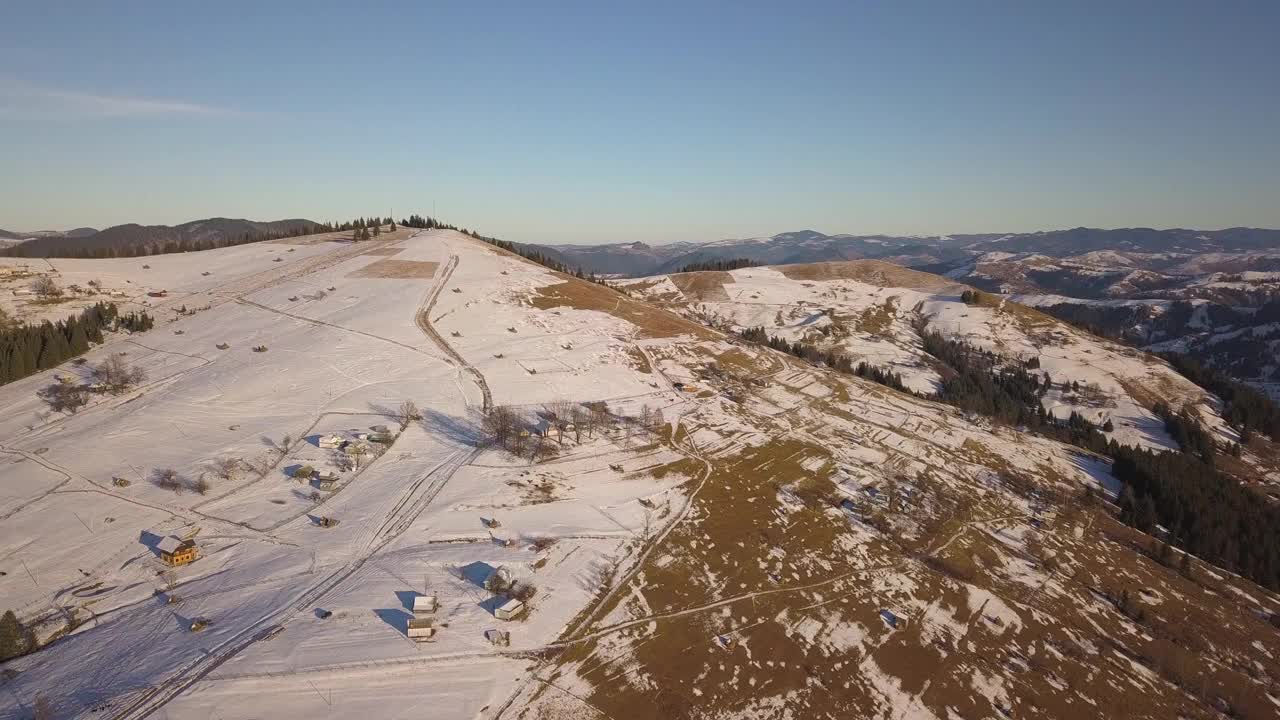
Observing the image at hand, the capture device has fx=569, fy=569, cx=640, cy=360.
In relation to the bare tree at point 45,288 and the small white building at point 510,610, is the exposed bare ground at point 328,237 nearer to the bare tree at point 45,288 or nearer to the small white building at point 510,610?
the bare tree at point 45,288

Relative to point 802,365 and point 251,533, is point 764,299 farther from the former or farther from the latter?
point 251,533

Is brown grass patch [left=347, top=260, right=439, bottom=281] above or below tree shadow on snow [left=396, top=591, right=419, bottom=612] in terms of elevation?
above

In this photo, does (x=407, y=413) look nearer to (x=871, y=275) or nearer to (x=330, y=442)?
(x=330, y=442)

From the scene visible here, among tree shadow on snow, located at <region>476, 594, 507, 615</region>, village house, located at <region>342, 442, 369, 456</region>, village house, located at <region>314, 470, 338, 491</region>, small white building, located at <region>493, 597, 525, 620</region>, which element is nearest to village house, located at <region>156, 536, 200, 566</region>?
village house, located at <region>314, 470, 338, 491</region>

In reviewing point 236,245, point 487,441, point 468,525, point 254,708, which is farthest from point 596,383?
point 236,245

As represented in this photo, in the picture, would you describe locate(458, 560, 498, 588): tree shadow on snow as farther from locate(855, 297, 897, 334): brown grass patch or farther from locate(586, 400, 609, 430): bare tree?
locate(855, 297, 897, 334): brown grass patch

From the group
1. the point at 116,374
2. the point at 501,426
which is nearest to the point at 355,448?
the point at 501,426
